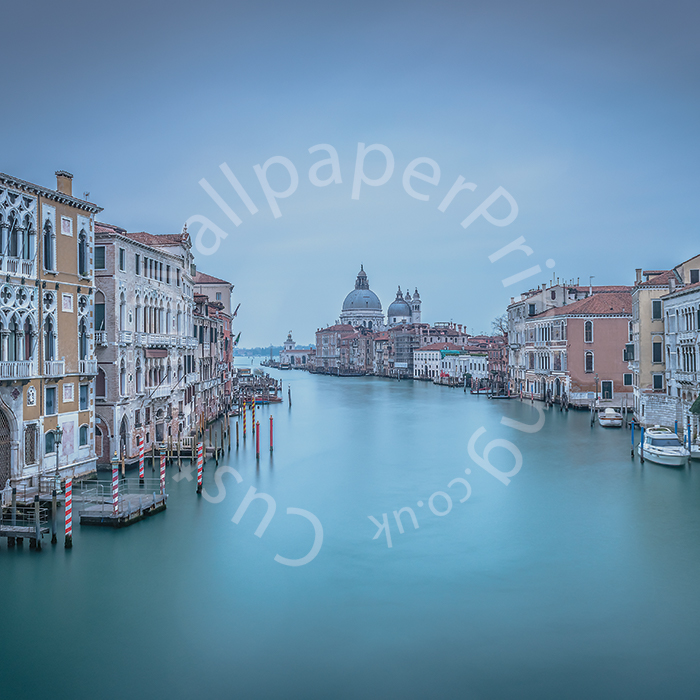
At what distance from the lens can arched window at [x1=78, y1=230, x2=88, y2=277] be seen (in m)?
13.2

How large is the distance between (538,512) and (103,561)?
25.5ft

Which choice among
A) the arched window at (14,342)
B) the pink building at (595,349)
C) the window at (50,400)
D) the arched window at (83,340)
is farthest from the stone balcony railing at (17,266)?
the pink building at (595,349)

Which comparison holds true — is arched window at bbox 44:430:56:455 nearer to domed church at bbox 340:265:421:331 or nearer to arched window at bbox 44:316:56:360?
arched window at bbox 44:316:56:360

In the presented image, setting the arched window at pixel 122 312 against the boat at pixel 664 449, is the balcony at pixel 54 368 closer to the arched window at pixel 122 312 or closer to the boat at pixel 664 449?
the arched window at pixel 122 312

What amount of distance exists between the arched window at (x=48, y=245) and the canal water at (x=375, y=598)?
4662mm

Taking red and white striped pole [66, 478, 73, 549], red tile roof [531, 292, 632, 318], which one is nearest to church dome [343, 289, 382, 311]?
red tile roof [531, 292, 632, 318]

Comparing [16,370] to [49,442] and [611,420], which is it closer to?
[49,442]

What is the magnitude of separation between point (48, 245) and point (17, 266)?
1.00 meters

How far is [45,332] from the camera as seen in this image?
12203mm

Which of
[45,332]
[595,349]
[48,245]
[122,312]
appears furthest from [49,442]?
[595,349]

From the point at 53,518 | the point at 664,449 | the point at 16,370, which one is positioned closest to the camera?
the point at 53,518

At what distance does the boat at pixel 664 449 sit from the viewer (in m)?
16.3

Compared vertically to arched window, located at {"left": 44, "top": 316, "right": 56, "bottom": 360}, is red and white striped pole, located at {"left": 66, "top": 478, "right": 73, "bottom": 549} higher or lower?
lower

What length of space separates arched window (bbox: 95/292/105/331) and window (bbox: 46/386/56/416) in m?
2.79
